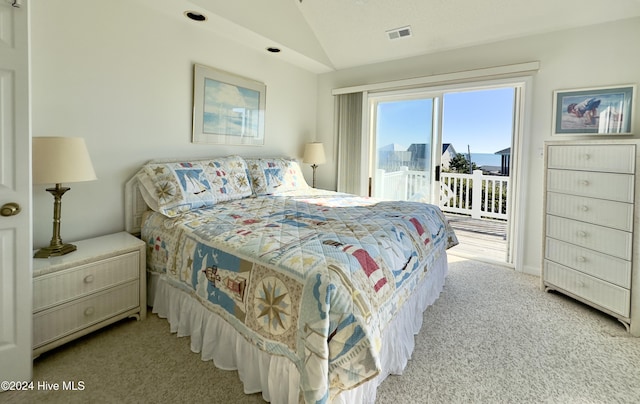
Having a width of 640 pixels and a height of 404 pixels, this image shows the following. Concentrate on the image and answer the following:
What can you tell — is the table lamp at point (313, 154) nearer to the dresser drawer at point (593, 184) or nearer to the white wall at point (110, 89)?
the white wall at point (110, 89)

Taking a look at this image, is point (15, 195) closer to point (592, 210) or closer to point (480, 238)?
point (592, 210)

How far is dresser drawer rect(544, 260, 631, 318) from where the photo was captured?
2.19m

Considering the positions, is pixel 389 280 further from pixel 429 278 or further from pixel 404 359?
pixel 429 278

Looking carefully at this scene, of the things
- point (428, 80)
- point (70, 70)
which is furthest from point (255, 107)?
point (428, 80)

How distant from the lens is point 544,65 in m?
2.98

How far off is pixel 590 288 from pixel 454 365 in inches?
58.4

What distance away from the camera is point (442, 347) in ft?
6.43

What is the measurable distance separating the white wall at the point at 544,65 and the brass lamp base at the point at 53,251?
3.69 metres

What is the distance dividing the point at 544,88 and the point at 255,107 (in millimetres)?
3004

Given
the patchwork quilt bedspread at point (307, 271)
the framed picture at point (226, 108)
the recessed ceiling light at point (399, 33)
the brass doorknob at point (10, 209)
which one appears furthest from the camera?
the recessed ceiling light at point (399, 33)

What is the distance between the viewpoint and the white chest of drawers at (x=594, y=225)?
216 cm

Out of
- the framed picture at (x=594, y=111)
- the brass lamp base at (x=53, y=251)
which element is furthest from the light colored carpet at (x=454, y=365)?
the framed picture at (x=594, y=111)

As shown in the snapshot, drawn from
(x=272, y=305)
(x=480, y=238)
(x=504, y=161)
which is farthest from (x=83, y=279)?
(x=504, y=161)

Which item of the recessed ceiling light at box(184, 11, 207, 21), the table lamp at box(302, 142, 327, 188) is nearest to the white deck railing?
the table lamp at box(302, 142, 327, 188)
